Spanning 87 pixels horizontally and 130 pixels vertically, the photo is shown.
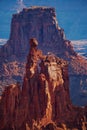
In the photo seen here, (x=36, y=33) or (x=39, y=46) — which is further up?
(x=36, y=33)

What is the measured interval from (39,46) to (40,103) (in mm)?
44221

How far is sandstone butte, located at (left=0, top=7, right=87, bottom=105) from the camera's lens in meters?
83.0

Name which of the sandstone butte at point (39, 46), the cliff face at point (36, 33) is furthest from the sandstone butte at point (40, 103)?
the cliff face at point (36, 33)

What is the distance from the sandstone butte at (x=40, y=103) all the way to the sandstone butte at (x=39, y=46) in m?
37.0

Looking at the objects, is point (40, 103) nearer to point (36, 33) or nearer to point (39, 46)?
point (39, 46)

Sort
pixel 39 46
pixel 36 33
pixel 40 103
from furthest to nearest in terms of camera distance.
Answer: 1. pixel 36 33
2. pixel 39 46
3. pixel 40 103

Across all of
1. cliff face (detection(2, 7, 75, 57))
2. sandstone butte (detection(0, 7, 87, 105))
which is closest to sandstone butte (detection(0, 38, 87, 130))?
sandstone butte (detection(0, 7, 87, 105))

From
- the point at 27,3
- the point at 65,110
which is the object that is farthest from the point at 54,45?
the point at 27,3

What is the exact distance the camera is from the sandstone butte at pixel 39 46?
83.0 m

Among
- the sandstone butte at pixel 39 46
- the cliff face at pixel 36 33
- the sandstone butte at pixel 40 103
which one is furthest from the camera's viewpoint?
the cliff face at pixel 36 33

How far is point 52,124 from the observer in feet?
132

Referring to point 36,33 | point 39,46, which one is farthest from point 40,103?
point 36,33

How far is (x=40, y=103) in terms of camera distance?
42.2 meters

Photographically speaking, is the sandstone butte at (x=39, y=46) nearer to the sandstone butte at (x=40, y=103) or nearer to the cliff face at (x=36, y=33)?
the cliff face at (x=36, y=33)
